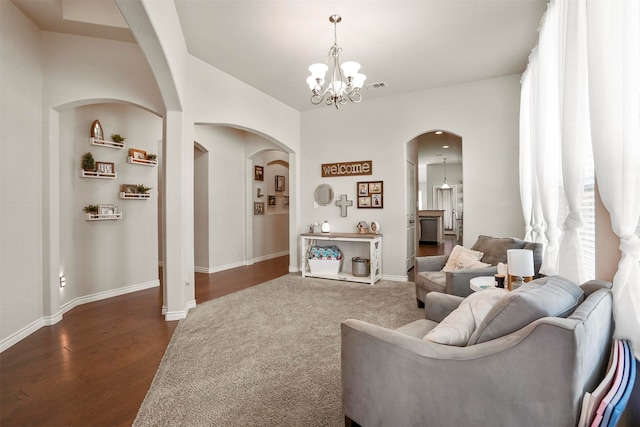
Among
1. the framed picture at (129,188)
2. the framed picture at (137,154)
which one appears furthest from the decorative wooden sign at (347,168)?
the framed picture at (129,188)

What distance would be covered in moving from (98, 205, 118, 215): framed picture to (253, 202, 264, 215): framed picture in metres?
3.07

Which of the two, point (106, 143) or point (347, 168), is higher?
point (106, 143)

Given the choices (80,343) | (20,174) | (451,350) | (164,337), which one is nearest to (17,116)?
(20,174)

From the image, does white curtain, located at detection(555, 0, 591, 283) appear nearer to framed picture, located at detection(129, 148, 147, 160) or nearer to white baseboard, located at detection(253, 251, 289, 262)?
framed picture, located at detection(129, 148, 147, 160)

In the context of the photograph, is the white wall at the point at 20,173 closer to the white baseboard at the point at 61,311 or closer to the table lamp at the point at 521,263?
the white baseboard at the point at 61,311

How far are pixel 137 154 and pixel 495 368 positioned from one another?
4836 millimetres

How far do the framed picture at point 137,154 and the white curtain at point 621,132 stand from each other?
16.2ft

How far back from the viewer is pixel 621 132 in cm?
154

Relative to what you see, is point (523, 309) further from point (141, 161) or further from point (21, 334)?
point (141, 161)

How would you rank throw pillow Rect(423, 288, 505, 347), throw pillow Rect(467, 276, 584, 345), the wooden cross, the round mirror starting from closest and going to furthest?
throw pillow Rect(467, 276, 584, 345)
throw pillow Rect(423, 288, 505, 347)
the wooden cross
the round mirror

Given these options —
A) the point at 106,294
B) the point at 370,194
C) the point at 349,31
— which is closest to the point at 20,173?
the point at 106,294

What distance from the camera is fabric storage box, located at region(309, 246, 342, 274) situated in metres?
5.36

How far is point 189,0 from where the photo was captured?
2.85 metres

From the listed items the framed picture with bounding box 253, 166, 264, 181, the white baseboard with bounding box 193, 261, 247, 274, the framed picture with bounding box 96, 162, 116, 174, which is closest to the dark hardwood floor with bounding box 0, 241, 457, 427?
the framed picture with bounding box 96, 162, 116, 174
